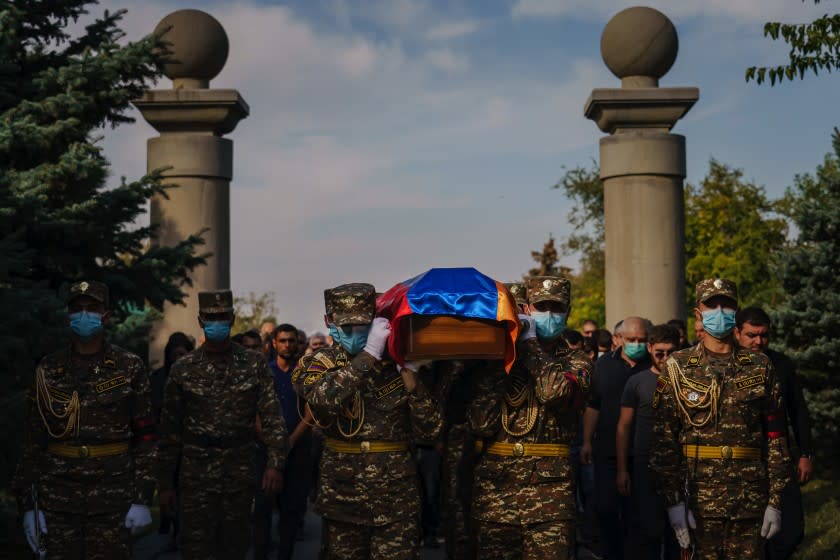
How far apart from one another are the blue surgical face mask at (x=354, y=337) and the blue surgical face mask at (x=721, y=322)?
2.13 metres

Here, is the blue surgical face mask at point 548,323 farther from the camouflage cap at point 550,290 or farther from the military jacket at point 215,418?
the military jacket at point 215,418

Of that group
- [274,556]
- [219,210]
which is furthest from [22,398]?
[219,210]

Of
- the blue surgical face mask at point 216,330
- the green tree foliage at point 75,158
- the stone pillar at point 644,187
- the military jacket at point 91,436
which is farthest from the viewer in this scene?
the stone pillar at point 644,187

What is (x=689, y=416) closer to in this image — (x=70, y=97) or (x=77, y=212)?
(x=77, y=212)

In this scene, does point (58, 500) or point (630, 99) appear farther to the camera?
point (630, 99)

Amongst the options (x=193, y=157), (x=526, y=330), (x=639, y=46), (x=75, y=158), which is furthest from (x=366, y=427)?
(x=639, y=46)

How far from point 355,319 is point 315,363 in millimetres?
447

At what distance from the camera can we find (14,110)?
→ 42.6 ft

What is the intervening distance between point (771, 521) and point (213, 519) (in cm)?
364

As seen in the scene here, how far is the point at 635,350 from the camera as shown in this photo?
393 inches

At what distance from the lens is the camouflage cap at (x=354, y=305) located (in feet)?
22.6

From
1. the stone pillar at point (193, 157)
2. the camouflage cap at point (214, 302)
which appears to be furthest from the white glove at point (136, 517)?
the stone pillar at point (193, 157)

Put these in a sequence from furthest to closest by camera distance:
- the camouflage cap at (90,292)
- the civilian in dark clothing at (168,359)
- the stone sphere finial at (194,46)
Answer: the stone sphere finial at (194,46) → the civilian in dark clothing at (168,359) → the camouflage cap at (90,292)

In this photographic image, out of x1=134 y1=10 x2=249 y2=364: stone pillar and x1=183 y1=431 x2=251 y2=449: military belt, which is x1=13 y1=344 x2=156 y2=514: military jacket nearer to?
x1=183 y1=431 x2=251 y2=449: military belt
